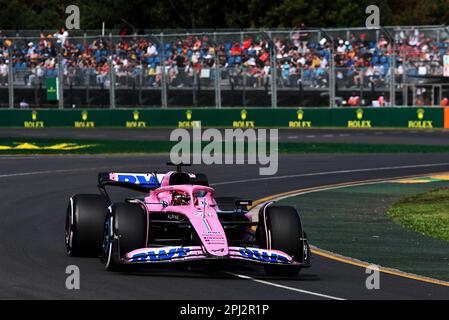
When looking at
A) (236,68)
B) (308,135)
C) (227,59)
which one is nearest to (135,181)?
(308,135)

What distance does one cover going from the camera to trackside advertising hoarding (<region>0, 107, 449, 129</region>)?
4825 cm

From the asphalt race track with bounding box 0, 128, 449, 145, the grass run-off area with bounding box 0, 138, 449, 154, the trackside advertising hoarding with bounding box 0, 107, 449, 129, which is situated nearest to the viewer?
the grass run-off area with bounding box 0, 138, 449, 154

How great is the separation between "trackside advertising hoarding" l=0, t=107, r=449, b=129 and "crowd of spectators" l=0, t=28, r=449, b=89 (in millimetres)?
1327

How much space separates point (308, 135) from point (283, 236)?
31048 millimetres

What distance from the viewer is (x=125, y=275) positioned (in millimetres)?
14250

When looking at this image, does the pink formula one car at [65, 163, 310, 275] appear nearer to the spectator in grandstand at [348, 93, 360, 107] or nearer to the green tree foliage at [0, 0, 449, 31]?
the spectator in grandstand at [348, 93, 360, 107]

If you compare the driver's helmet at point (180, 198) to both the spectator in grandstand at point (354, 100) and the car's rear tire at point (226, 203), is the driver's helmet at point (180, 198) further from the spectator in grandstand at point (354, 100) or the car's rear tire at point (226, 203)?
the spectator in grandstand at point (354, 100)

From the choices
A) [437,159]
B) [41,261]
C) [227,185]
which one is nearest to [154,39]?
[437,159]

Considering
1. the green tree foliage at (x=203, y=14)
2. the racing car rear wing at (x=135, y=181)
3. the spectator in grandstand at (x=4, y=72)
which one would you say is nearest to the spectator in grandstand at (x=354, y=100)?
the spectator in grandstand at (x=4, y=72)

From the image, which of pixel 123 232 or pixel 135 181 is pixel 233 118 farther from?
pixel 123 232

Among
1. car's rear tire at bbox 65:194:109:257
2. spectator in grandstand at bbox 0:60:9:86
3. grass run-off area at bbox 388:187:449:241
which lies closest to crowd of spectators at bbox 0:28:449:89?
spectator in grandstand at bbox 0:60:9:86
